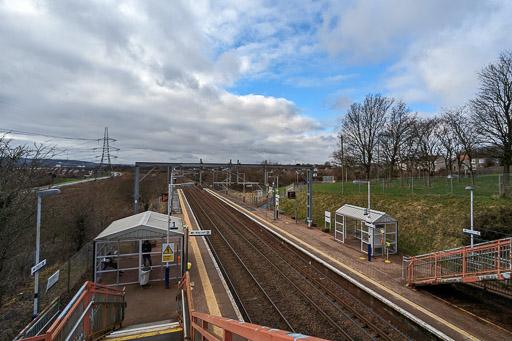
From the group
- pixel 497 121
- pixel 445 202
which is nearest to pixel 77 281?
pixel 445 202

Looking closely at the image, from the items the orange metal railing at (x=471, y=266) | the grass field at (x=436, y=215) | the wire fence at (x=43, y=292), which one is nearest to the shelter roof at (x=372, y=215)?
the grass field at (x=436, y=215)

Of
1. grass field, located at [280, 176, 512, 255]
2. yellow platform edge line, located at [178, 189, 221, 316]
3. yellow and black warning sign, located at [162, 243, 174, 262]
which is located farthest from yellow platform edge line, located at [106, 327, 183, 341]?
grass field, located at [280, 176, 512, 255]

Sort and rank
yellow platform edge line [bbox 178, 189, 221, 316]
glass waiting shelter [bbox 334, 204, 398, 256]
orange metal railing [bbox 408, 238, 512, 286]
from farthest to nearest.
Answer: glass waiting shelter [bbox 334, 204, 398, 256]
yellow platform edge line [bbox 178, 189, 221, 316]
orange metal railing [bbox 408, 238, 512, 286]

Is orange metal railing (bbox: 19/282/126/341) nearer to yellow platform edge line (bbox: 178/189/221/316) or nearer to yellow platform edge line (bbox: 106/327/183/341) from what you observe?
yellow platform edge line (bbox: 106/327/183/341)

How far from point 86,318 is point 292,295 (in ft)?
25.5

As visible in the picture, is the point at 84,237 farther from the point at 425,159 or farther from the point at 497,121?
the point at 425,159

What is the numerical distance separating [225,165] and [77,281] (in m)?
12.2

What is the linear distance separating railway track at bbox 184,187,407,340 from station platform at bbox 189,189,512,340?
795 millimetres

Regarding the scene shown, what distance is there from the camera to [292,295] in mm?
11109

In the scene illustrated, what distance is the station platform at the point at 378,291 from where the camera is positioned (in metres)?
8.27

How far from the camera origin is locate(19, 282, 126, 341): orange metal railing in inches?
160

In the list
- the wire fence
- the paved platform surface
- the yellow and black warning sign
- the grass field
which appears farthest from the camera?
the grass field

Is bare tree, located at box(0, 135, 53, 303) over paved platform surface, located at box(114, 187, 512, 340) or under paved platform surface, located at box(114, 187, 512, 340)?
over

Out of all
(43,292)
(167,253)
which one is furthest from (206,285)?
(43,292)
